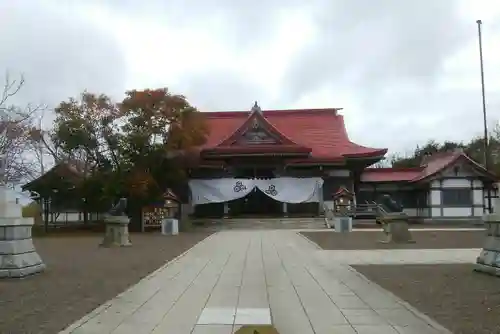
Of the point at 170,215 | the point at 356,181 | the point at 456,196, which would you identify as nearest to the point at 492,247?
the point at 170,215

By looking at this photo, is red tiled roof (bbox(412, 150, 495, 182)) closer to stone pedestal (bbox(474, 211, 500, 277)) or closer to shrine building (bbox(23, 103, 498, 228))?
shrine building (bbox(23, 103, 498, 228))

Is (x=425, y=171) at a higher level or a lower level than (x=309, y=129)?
lower

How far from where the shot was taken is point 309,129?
39469 mm

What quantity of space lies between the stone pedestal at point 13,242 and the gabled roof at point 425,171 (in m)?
28.9

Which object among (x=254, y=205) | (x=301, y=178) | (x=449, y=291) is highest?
(x=301, y=178)

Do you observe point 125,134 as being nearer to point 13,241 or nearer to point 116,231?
point 116,231

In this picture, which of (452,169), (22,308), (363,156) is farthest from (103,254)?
(452,169)

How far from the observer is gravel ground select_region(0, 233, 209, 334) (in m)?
6.44

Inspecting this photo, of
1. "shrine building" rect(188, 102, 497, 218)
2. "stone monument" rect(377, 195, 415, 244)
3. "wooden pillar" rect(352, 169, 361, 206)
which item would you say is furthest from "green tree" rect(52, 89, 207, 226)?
"stone monument" rect(377, 195, 415, 244)

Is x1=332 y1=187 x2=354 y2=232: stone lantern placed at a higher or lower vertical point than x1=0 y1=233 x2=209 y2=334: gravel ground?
higher

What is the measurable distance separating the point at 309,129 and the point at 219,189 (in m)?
9.77

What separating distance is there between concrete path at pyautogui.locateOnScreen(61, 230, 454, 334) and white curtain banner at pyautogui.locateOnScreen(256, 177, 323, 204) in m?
20.6

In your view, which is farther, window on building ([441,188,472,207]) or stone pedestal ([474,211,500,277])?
window on building ([441,188,472,207])

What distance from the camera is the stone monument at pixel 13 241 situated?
32.6 ft
